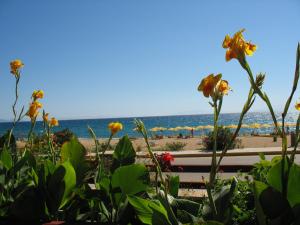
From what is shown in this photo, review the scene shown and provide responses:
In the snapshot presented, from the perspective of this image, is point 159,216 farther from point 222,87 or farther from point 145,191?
point 222,87

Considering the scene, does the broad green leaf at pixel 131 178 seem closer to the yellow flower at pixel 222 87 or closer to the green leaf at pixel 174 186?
the green leaf at pixel 174 186

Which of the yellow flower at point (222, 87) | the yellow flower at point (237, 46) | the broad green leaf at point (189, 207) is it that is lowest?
the broad green leaf at point (189, 207)

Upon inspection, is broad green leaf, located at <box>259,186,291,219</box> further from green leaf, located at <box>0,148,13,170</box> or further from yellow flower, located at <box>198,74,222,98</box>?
green leaf, located at <box>0,148,13,170</box>

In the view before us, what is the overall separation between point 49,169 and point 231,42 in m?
1.10

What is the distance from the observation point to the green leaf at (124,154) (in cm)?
196

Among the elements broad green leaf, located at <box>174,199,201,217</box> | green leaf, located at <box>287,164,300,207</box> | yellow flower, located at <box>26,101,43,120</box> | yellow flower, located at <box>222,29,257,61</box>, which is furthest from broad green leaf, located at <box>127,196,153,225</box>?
yellow flower, located at <box>26,101,43,120</box>

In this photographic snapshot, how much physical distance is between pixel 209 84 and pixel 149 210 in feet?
1.82

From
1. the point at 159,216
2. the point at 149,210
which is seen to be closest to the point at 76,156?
the point at 149,210

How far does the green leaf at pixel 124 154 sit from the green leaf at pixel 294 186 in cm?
90

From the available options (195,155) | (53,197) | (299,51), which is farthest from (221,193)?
(195,155)

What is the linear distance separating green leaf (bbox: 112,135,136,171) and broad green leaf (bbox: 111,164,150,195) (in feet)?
0.95

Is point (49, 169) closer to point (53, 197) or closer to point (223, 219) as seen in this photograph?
point (53, 197)

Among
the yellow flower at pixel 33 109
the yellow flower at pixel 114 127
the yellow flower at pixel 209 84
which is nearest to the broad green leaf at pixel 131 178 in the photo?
the yellow flower at pixel 209 84

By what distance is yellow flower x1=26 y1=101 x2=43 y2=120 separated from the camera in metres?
2.40
